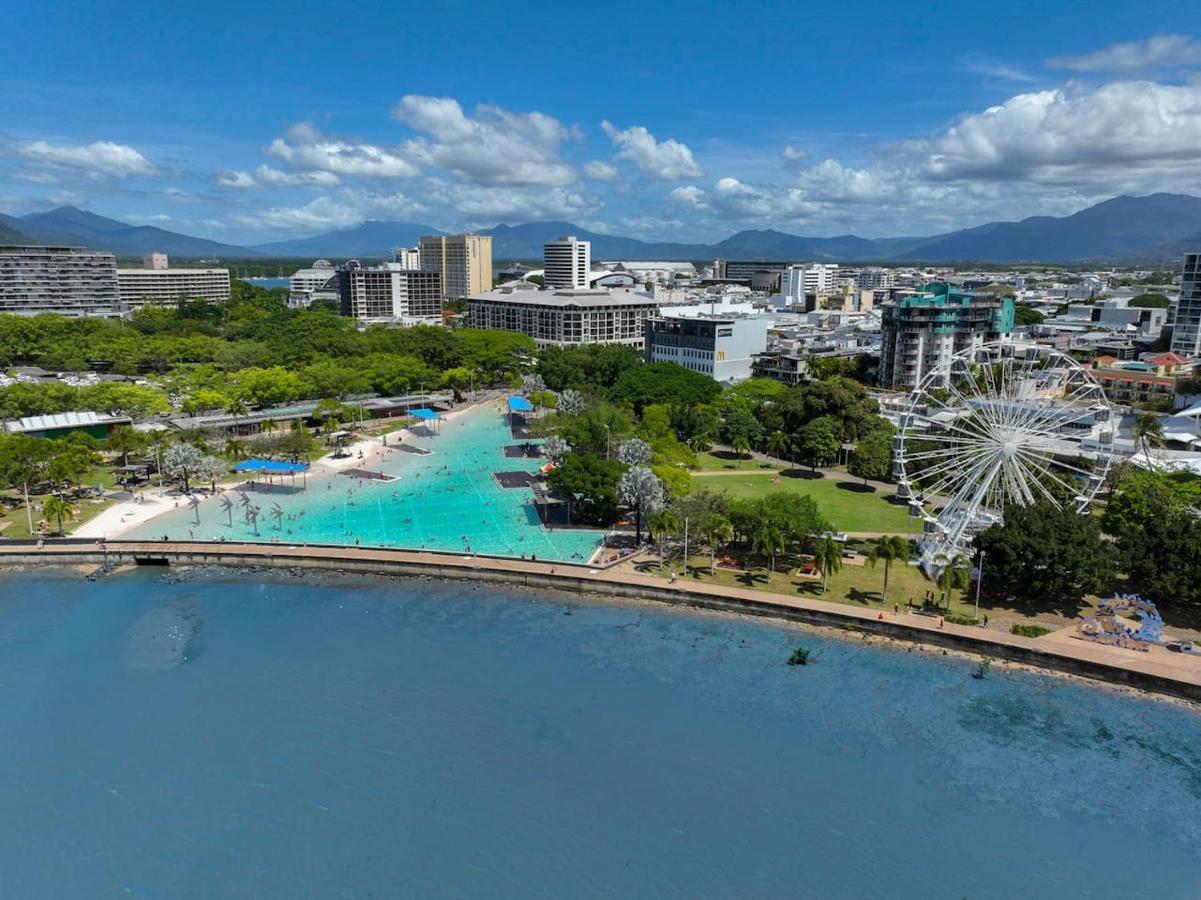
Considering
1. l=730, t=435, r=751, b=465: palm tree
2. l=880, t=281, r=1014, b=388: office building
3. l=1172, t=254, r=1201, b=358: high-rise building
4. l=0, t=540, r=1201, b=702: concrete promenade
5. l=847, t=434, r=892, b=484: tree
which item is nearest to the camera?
l=0, t=540, r=1201, b=702: concrete promenade

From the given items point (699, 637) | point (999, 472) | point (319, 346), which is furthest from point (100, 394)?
point (999, 472)

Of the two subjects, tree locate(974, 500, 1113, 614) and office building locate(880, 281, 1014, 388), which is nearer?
tree locate(974, 500, 1113, 614)

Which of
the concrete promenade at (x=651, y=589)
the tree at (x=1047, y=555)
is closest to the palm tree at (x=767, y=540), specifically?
the concrete promenade at (x=651, y=589)

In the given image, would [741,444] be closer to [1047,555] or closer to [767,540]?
[767,540]

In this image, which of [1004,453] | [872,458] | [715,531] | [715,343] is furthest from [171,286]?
[1004,453]

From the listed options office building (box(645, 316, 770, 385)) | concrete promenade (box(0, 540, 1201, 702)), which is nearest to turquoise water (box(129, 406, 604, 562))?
concrete promenade (box(0, 540, 1201, 702))

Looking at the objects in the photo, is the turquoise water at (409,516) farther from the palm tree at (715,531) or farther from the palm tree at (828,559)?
the palm tree at (828,559)

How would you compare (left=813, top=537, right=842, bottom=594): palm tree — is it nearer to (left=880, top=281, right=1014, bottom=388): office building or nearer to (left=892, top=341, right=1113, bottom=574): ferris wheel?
(left=892, top=341, right=1113, bottom=574): ferris wheel
